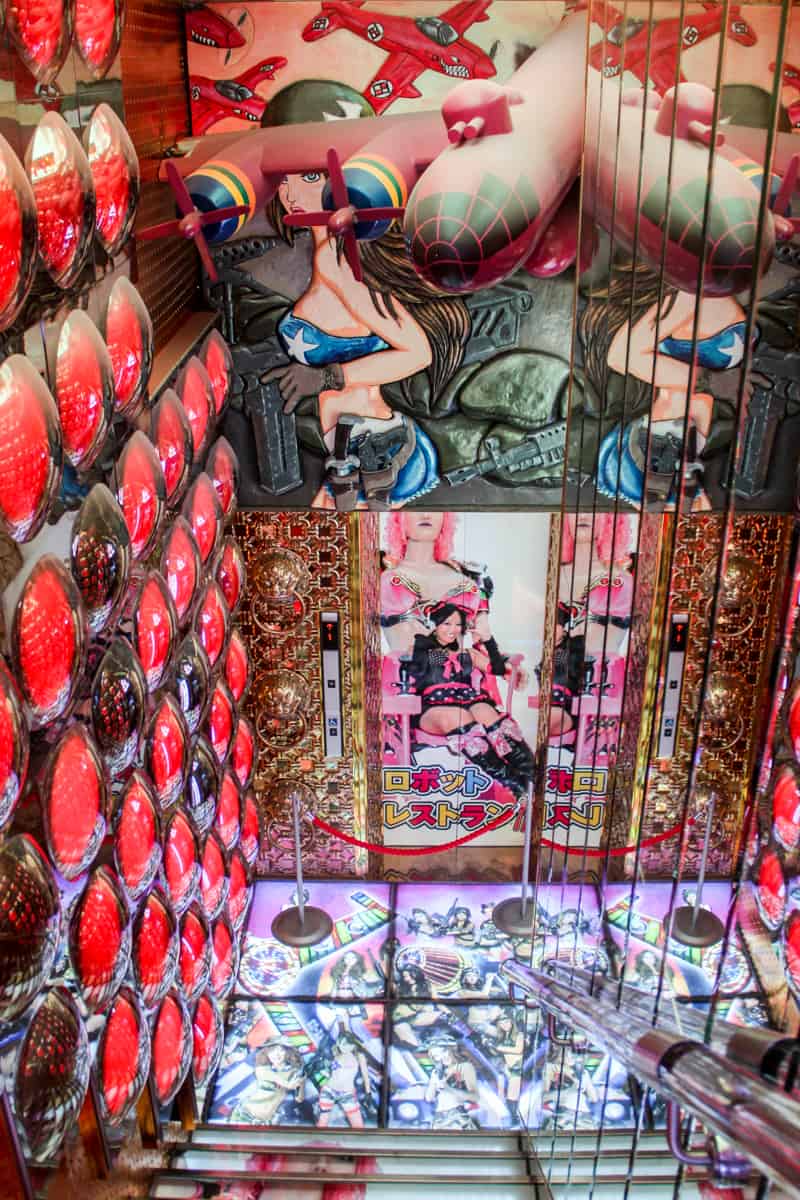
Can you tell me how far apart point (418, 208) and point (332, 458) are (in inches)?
97.2

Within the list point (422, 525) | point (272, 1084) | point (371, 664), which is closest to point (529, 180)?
point (422, 525)

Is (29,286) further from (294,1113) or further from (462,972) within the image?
(462,972)

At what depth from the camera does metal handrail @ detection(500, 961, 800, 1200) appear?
95 cm

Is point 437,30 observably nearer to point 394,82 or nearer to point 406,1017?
point 394,82

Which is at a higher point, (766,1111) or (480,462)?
(766,1111)

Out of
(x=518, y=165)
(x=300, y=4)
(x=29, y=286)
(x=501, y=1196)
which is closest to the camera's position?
(x=29, y=286)

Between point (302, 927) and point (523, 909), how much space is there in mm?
1468

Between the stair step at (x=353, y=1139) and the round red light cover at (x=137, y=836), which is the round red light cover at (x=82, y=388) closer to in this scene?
the round red light cover at (x=137, y=836)

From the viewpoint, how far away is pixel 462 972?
244 inches

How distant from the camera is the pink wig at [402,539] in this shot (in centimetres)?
615

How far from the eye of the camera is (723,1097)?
113cm

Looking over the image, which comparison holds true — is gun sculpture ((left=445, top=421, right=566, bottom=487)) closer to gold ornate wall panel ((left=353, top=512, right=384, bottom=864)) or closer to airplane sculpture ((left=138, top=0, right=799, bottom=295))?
gold ornate wall panel ((left=353, top=512, right=384, bottom=864))

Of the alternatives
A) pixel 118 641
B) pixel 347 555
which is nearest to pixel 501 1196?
pixel 118 641

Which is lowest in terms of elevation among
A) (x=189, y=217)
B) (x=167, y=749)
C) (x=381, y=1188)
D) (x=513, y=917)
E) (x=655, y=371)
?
(x=513, y=917)
